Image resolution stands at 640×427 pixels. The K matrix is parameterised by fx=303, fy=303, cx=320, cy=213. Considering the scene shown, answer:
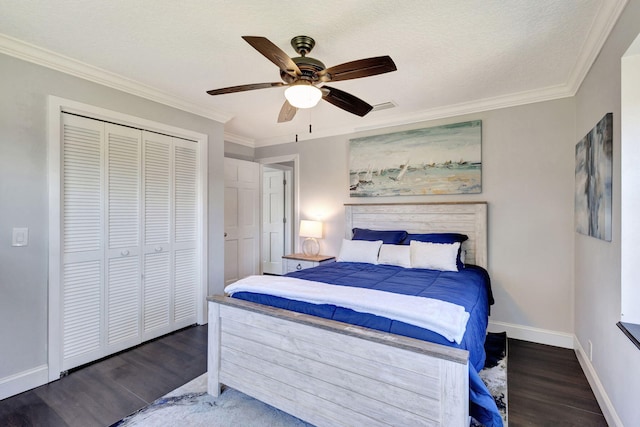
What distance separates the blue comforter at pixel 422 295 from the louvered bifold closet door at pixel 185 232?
1421 mm

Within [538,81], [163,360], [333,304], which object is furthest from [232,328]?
[538,81]

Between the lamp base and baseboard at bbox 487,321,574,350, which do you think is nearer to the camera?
baseboard at bbox 487,321,574,350

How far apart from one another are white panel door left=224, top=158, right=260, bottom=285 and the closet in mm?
960

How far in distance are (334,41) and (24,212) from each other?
8.38 ft

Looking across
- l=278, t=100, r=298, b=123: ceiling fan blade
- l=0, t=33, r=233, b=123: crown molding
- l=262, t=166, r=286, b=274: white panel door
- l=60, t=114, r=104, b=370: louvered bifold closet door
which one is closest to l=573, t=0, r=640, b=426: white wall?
l=278, t=100, r=298, b=123: ceiling fan blade

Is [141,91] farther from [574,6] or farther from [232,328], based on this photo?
[574,6]

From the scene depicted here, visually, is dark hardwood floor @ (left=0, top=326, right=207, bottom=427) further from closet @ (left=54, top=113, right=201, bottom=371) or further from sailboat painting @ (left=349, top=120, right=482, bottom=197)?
sailboat painting @ (left=349, top=120, right=482, bottom=197)

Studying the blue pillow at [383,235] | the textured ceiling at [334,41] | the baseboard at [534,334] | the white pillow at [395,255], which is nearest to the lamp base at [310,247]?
the blue pillow at [383,235]

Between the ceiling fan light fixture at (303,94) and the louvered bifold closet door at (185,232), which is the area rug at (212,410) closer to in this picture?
the louvered bifold closet door at (185,232)

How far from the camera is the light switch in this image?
2.17 meters

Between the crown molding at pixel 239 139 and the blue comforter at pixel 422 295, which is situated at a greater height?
the crown molding at pixel 239 139

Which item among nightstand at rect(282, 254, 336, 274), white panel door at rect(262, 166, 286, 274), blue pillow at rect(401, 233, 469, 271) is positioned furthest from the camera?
white panel door at rect(262, 166, 286, 274)

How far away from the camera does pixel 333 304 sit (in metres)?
1.81

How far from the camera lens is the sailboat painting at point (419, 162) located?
3.31 meters
